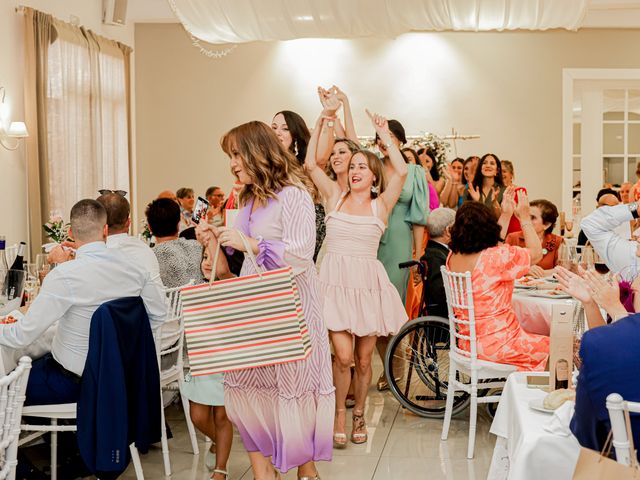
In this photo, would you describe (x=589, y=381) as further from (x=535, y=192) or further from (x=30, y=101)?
(x=535, y=192)

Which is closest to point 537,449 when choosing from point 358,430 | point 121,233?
point 358,430

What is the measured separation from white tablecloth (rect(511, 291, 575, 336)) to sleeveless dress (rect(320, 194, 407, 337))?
2.21 ft

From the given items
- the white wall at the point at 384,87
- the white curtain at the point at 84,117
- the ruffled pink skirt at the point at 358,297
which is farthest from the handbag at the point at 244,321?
the white wall at the point at 384,87

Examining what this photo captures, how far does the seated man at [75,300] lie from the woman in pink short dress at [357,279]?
4.30 feet

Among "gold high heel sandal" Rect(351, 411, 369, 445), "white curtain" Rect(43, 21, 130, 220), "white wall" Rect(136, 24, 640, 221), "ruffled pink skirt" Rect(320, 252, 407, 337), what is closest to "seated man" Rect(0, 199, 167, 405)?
"ruffled pink skirt" Rect(320, 252, 407, 337)

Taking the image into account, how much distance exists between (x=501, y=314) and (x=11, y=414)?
105 inches

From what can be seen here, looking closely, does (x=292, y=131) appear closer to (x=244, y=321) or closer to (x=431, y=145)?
(x=244, y=321)

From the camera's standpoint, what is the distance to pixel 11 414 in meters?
2.64

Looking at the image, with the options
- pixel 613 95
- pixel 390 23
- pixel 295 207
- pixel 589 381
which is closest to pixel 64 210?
pixel 390 23

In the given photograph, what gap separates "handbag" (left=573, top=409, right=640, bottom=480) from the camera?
5.52ft

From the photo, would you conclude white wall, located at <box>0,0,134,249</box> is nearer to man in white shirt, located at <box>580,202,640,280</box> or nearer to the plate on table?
man in white shirt, located at <box>580,202,640,280</box>

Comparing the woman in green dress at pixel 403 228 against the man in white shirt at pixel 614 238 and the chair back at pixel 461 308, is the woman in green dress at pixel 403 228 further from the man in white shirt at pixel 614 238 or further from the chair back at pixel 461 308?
the man in white shirt at pixel 614 238

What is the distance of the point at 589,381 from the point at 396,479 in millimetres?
2409

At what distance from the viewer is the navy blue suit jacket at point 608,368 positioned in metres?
1.86
